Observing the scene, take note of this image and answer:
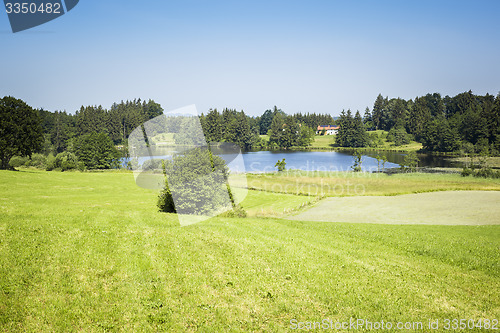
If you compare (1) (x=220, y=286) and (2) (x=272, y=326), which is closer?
(2) (x=272, y=326)

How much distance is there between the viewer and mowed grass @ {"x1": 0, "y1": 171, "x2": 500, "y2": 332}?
8.38 meters

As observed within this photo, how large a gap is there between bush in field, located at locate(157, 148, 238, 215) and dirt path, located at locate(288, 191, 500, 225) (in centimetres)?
1027

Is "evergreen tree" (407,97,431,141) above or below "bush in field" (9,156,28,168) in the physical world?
above

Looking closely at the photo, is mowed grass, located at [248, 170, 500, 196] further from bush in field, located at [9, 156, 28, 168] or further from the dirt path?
bush in field, located at [9, 156, 28, 168]

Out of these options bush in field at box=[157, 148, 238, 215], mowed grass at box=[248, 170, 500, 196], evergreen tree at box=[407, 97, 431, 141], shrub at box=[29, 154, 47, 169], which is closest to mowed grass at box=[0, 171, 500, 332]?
bush in field at box=[157, 148, 238, 215]

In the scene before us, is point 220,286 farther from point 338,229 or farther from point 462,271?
point 338,229

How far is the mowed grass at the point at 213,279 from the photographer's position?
838cm

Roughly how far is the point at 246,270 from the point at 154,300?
355 centimetres

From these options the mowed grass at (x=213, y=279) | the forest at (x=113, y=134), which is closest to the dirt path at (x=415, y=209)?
the mowed grass at (x=213, y=279)

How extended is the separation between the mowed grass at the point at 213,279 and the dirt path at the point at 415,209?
14423 mm

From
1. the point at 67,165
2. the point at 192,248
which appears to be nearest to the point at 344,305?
the point at 192,248

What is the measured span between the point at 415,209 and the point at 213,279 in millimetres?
33076

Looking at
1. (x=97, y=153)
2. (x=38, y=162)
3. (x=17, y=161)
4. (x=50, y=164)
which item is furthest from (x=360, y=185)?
(x=38, y=162)

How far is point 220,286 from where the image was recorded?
33.5 feet
